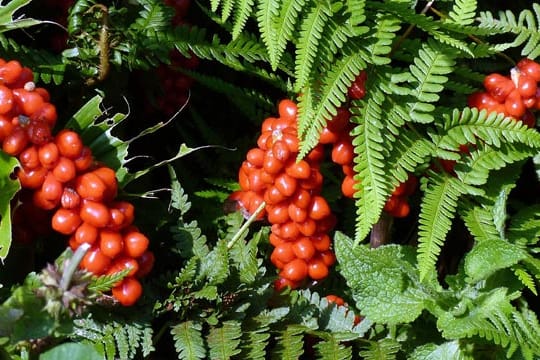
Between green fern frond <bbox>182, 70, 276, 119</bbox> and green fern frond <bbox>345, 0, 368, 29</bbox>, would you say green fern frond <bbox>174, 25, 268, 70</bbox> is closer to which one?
green fern frond <bbox>182, 70, 276, 119</bbox>

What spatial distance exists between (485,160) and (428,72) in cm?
24

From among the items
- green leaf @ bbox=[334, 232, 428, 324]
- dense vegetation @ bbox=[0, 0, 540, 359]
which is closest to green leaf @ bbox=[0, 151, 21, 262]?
dense vegetation @ bbox=[0, 0, 540, 359]

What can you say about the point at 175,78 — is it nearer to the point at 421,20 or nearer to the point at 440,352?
the point at 421,20

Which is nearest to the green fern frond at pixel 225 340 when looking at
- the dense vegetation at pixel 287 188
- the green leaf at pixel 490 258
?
the dense vegetation at pixel 287 188

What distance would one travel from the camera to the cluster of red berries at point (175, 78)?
2.08 meters

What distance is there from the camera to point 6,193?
1599 millimetres

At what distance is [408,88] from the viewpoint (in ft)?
6.06

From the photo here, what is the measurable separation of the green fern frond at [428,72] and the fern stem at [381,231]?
0.99 ft

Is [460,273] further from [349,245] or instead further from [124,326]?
[124,326]

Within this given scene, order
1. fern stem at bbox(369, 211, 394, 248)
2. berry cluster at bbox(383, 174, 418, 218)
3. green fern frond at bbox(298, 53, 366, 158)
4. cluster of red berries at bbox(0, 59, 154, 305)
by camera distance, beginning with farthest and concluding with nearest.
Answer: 1. fern stem at bbox(369, 211, 394, 248)
2. berry cluster at bbox(383, 174, 418, 218)
3. green fern frond at bbox(298, 53, 366, 158)
4. cluster of red berries at bbox(0, 59, 154, 305)

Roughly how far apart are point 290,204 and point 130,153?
541 millimetres

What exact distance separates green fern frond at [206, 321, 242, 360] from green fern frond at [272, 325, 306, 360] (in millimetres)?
91

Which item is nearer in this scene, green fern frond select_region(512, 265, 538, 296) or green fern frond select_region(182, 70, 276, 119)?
green fern frond select_region(512, 265, 538, 296)

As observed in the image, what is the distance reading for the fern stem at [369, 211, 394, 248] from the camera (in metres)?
2.02
